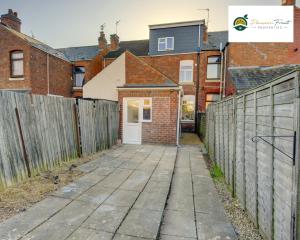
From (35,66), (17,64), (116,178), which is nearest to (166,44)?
(35,66)

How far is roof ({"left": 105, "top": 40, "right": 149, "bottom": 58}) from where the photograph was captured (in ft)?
55.7

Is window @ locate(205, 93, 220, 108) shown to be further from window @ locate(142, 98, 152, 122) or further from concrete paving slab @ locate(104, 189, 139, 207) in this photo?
concrete paving slab @ locate(104, 189, 139, 207)

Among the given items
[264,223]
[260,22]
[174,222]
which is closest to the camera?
[264,223]

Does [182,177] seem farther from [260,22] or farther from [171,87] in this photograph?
[260,22]

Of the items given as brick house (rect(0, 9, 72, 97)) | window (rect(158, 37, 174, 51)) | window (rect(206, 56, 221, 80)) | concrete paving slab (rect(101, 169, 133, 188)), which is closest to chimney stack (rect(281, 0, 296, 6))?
window (rect(206, 56, 221, 80))

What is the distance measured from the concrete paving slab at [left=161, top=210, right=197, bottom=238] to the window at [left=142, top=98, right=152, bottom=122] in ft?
21.5

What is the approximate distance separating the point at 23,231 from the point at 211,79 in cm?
1459

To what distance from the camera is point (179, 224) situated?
2.78 meters

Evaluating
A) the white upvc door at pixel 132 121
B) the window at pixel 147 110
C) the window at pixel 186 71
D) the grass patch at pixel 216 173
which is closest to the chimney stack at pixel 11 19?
the white upvc door at pixel 132 121

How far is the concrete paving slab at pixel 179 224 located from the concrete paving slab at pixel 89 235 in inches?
30.3

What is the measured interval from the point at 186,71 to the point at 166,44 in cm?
293

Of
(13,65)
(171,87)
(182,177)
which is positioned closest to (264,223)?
(182,177)

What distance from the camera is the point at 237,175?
3570 millimetres

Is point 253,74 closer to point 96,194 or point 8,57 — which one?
point 96,194
